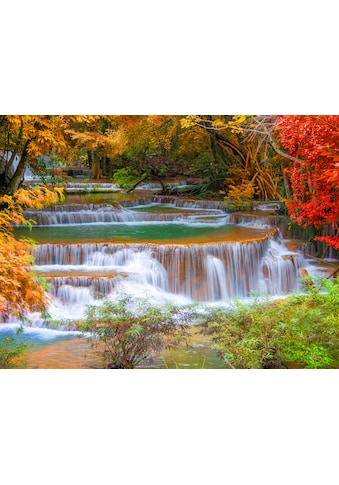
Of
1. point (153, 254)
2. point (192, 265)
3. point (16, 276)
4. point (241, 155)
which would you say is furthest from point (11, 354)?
point (241, 155)

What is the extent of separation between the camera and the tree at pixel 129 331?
5.09 metres

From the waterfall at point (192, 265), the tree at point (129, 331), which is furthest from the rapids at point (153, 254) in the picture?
the tree at point (129, 331)

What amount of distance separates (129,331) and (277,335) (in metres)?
1.29

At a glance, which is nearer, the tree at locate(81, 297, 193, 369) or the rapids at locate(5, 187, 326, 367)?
the tree at locate(81, 297, 193, 369)

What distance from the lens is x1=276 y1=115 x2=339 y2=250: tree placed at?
5219 millimetres

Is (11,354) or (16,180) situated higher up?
(16,180)

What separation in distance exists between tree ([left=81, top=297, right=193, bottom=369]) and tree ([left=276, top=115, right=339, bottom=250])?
1548mm

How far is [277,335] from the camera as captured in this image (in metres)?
5.14

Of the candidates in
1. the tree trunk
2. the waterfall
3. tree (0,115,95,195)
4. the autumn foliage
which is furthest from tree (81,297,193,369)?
tree (0,115,95,195)

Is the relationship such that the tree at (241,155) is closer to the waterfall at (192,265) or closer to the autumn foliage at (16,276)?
the waterfall at (192,265)

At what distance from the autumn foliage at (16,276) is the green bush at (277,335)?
59.7 inches

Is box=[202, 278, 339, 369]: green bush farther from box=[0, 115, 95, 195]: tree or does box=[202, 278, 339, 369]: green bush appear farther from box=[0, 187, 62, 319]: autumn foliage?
box=[0, 115, 95, 195]: tree

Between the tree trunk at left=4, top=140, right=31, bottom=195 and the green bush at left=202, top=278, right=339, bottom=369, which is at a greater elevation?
the tree trunk at left=4, top=140, right=31, bottom=195

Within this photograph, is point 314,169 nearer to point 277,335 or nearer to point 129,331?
point 277,335
